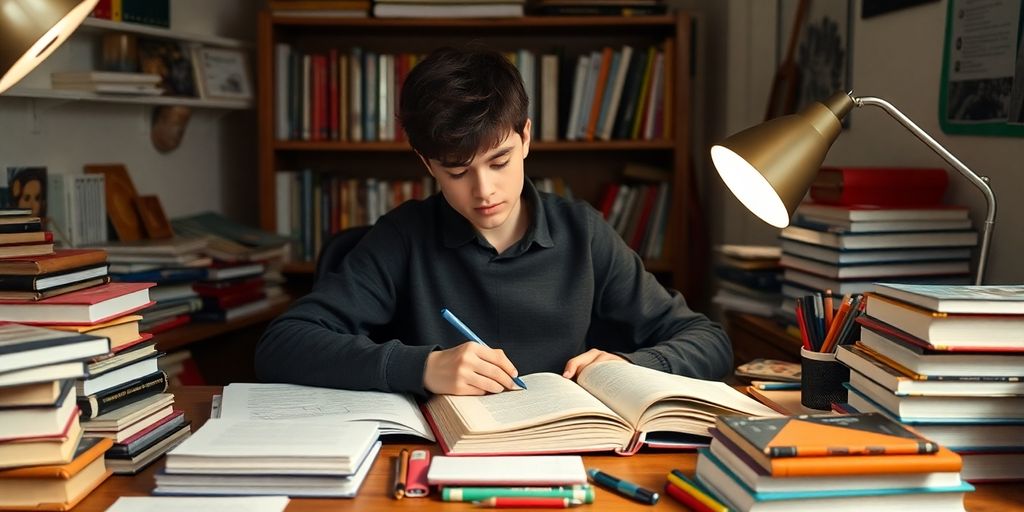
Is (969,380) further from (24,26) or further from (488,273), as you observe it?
(24,26)

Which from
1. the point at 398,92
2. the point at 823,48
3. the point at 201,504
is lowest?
the point at 201,504

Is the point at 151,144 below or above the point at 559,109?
below

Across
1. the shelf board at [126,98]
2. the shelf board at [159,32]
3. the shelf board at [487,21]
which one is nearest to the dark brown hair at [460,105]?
the shelf board at [126,98]

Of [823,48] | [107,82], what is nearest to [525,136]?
[823,48]

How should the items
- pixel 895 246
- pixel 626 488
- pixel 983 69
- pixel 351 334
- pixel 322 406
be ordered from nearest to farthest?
pixel 626 488 → pixel 322 406 → pixel 351 334 → pixel 983 69 → pixel 895 246

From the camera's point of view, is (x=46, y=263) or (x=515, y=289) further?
(x=515, y=289)

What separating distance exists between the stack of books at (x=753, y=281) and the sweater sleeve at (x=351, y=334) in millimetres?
1027

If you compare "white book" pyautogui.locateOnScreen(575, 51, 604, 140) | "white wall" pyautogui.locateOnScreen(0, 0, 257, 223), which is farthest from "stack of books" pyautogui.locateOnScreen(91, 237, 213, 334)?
"white book" pyautogui.locateOnScreen(575, 51, 604, 140)

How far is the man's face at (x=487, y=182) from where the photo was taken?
1575 mm

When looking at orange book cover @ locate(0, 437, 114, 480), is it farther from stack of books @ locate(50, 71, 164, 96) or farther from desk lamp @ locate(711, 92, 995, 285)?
stack of books @ locate(50, 71, 164, 96)

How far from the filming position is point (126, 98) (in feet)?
8.91

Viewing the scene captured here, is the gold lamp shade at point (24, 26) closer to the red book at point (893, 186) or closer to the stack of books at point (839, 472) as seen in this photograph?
the stack of books at point (839, 472)

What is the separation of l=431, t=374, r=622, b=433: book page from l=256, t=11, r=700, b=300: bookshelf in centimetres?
195

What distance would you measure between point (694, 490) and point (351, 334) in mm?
718
